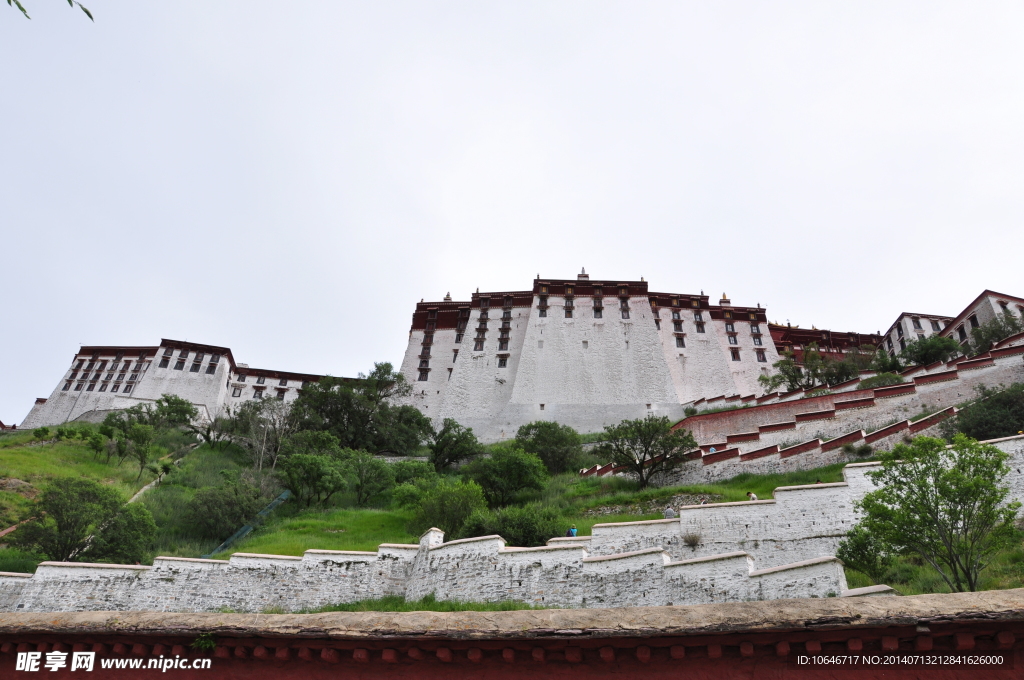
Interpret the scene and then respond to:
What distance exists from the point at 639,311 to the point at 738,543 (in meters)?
45.4

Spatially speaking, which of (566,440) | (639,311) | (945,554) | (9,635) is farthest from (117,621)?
(639,311)

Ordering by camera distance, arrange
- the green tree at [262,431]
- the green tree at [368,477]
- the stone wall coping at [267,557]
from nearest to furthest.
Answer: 1. the stone wall coping at [267,557]
2. the green tree at [368,477]
3. the green tree at [262,431]

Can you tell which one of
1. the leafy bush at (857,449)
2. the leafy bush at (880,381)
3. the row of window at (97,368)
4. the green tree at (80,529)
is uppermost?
the row of window at (97,368)

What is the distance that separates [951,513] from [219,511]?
2242 cm

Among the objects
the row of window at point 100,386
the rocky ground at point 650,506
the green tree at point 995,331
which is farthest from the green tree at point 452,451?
the row of window at point 100,386

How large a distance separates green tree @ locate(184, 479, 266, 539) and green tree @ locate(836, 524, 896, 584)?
800 inches

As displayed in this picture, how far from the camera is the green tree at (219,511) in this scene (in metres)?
24.2

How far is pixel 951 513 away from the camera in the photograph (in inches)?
441

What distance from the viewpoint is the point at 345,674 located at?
609 centimetres

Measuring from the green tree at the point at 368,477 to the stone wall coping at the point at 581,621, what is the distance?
929 inches

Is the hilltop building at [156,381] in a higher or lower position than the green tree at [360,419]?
higher

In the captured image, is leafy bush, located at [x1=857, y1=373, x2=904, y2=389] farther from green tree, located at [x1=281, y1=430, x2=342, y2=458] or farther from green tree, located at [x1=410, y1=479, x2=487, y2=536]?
green tree, located at [x1=281, y1=430, x2=342, y2=458]

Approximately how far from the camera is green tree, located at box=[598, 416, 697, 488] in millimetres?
26844

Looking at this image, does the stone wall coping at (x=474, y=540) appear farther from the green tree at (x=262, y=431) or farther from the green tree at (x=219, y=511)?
the green tree at (x=262, y=431)
